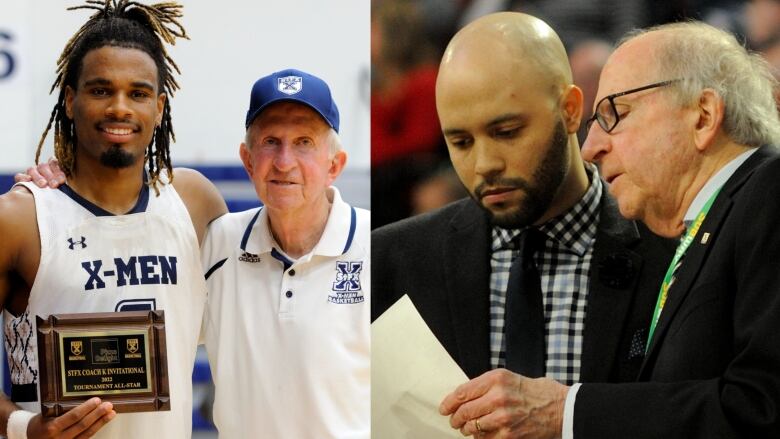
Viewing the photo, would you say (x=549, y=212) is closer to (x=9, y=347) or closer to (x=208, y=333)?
(x=208, y=333)

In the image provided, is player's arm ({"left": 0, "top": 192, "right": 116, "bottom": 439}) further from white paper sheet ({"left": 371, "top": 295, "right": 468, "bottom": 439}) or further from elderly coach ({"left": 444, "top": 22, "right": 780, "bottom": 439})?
elderly coach ({"left": 444, "top": 22, "right": 780, "bottom": 439})

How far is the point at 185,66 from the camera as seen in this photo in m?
3.05

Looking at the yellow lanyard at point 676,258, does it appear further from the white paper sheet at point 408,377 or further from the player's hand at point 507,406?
the white paper sheet at point 408,377

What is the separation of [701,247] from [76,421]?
176 cm

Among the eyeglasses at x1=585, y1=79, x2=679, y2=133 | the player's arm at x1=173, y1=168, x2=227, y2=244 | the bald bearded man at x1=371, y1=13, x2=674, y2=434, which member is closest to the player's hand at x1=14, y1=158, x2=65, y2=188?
the player's arm at x1=173, y1=168, x2=227, y2=244

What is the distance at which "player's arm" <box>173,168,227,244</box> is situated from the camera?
3064 millimetres

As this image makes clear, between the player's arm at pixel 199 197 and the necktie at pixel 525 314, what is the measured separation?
1.04 metres

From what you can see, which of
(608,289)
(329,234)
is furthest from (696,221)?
(329,234)

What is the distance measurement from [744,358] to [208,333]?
1584 millimetres

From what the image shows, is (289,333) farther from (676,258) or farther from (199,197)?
(676,258)

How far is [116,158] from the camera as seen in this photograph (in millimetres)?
2979

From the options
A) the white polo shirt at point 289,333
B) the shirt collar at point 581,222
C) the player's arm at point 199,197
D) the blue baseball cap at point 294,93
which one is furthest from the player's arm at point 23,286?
the shirt collar at point 581,222

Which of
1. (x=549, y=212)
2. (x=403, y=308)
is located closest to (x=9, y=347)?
(x=403, y=308)

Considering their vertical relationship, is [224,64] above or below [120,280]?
above
